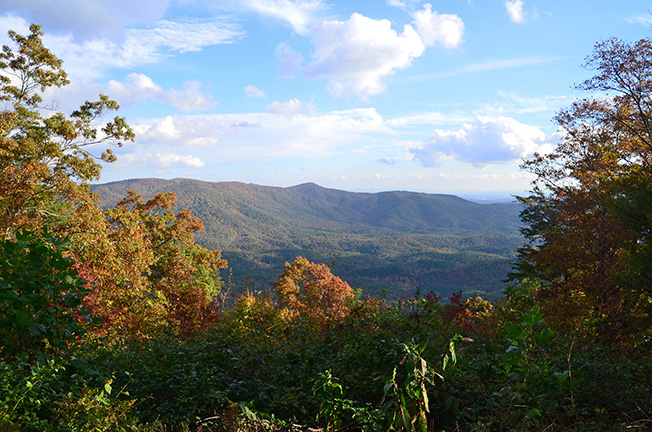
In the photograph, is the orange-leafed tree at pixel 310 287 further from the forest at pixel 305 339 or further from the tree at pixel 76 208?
the forest at pixel 305 339

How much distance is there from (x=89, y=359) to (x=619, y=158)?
50.5 ft

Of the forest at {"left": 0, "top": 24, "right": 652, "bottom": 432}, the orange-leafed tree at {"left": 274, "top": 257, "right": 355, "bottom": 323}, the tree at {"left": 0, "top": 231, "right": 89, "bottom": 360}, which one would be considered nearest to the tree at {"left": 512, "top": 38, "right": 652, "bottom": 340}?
the forest at {"left": 0, "top": 24, "right": 652, "bottom": 432}

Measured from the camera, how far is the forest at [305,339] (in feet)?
8.48

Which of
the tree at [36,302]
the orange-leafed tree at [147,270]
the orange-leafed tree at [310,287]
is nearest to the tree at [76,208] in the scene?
the orange-leafed tree at [147,270]

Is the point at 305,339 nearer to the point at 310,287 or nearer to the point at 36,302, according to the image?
the point at 36,302

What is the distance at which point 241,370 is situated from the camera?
419 centimetres

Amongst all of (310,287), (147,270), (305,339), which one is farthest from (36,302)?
(310,287)

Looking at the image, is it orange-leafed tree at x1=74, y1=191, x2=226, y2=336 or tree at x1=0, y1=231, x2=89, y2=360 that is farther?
orange-leafed tree at x1=74, y1=191, x2=226, y2=336

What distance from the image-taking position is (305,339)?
208 inches

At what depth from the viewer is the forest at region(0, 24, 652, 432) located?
2586 mm

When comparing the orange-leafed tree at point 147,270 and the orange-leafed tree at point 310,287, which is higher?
the orange-leafed tree at point 147,270

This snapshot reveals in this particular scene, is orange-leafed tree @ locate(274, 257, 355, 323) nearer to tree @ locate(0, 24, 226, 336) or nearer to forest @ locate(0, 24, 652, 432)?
tree @ locate(0, 24, 226, 336)

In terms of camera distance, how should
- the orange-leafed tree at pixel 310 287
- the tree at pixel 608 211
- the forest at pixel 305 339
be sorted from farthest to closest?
the orange-leafed tree at pixel 310 287, the tree at pixel 608 211, the forest at pixel 305 339

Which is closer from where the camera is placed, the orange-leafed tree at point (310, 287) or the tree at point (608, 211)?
the tree at point (608, 211)
